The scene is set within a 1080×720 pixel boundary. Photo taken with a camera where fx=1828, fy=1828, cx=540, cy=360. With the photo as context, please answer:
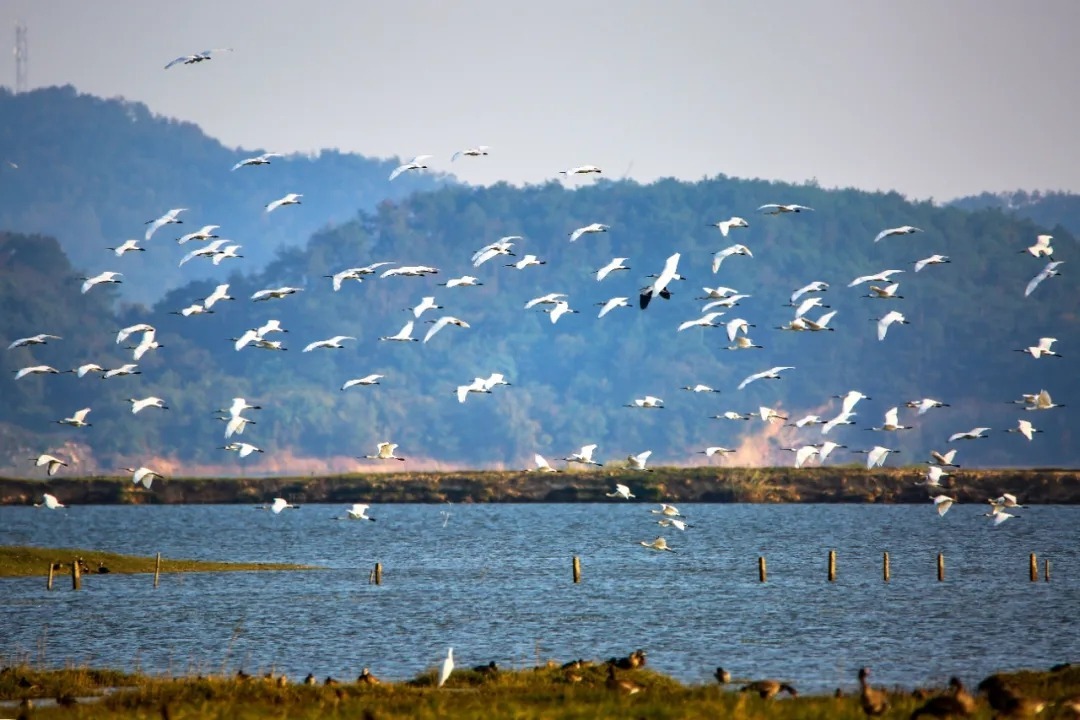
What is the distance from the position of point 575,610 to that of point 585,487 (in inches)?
5143

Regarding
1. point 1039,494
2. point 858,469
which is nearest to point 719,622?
point 1039,494

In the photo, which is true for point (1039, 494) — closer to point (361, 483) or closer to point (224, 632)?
point (361, 483)

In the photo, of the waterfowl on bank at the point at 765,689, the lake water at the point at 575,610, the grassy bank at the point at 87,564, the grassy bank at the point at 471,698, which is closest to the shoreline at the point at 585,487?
the lake water at the point at 575,610

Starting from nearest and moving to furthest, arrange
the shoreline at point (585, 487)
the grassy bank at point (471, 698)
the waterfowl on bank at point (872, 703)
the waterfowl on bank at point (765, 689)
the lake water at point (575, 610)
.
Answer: the waterfowl on bank at point (872, 703), the grassy bank at point (471, 698), the waterfowl on bank at point (765, 689), the lake water at point (575, 610), the shoreline at point (585, 487)

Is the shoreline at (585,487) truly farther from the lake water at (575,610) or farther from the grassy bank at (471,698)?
the grassy bank at (471,698)

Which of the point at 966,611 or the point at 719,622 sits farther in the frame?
the point at 966,611

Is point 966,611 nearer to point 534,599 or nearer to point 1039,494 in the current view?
point 534,599

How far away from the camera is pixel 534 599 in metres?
73.8

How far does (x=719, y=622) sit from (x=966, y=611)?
1026 centimetres

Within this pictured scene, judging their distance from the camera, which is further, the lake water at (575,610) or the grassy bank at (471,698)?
the lake water at (575,610)

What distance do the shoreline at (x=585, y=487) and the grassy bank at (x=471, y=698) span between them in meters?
142

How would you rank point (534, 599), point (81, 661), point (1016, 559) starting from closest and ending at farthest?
point (81, 661) → point (534, 599) → point (1016, 559)

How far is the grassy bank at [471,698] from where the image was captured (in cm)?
3275

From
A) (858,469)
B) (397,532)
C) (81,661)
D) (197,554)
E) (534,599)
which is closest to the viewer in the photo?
(81,661)
